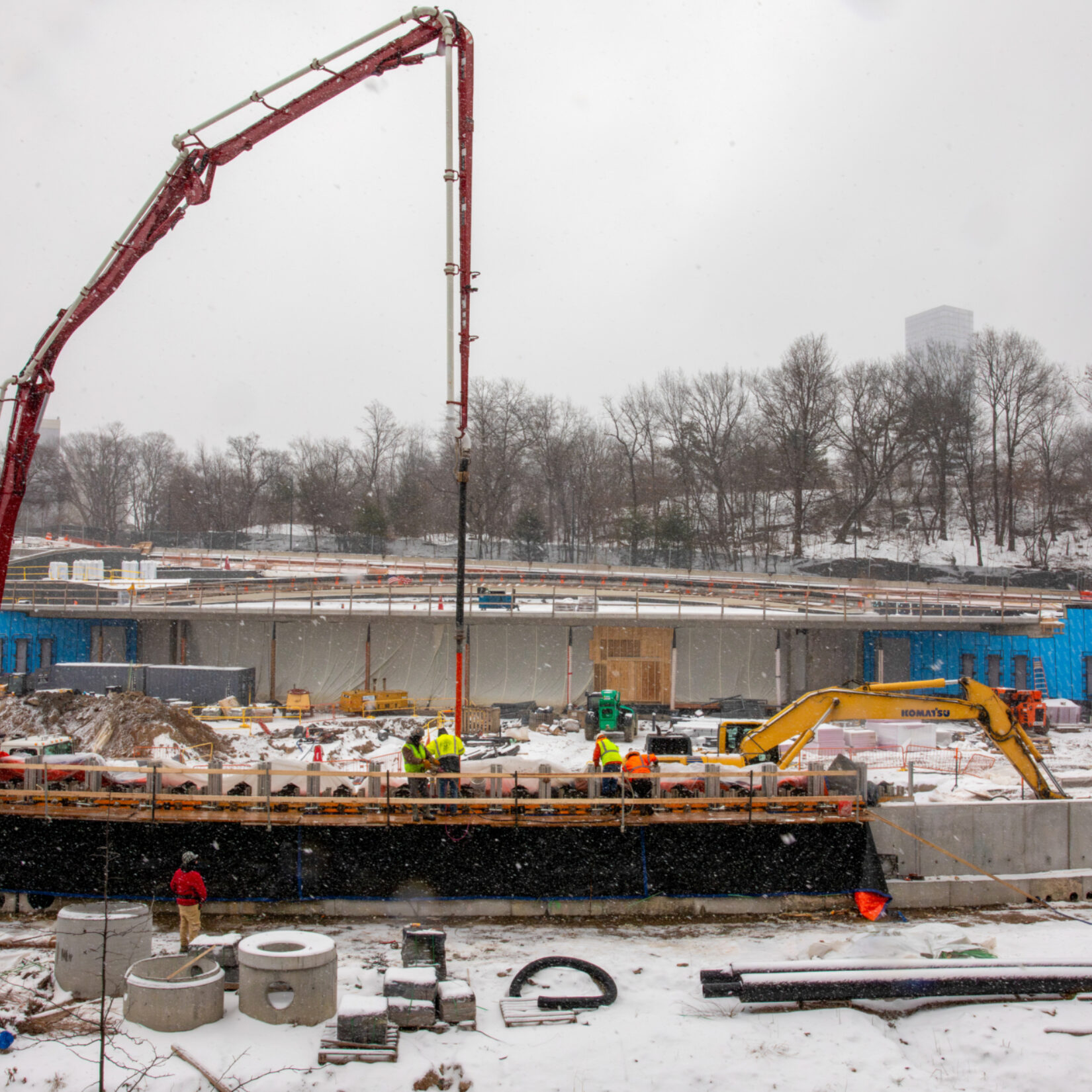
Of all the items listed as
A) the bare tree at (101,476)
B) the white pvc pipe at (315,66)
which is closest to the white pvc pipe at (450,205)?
the white pvc pipe at (315,66)

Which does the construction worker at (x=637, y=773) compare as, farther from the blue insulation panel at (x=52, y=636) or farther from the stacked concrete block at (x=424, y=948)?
the blue insulation panel at (x=52, y=636)

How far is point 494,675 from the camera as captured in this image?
108ft

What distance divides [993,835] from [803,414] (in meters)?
49.9

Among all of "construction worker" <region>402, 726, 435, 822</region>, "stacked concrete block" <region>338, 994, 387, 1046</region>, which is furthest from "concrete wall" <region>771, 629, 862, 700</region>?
"stacked concrete block" <region>338, 994, 387, 1046</region>

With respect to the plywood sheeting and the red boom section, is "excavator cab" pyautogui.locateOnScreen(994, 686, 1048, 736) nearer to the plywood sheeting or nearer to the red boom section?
the plywood sheeting

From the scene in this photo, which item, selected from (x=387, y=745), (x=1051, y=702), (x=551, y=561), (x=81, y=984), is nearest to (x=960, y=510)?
(x=551, y=561)

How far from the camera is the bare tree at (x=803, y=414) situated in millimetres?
61438

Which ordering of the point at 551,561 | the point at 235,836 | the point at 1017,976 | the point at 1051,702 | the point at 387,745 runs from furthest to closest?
the point at 551,561 < the point at 1051,702 < the point at 387,745 < the point at 235,836 < the point at 1017,976

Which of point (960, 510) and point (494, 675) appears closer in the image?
point (494, 675)

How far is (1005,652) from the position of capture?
3203 cm

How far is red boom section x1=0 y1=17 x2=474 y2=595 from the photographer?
14.9m

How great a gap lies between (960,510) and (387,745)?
51.0m

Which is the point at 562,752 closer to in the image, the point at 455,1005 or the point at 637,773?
the point at 637,773

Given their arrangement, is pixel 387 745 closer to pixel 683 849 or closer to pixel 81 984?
pixel 683 849
